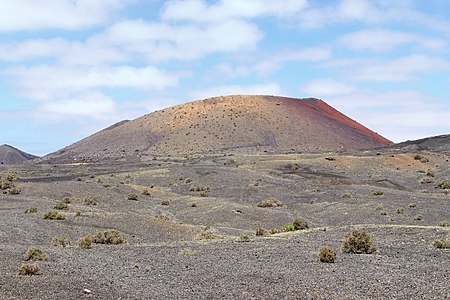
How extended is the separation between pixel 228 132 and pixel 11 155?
75401mm

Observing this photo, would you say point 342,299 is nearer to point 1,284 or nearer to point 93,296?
point 93,296

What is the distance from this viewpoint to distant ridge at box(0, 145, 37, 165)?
158413 millimetres

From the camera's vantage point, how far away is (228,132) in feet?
422

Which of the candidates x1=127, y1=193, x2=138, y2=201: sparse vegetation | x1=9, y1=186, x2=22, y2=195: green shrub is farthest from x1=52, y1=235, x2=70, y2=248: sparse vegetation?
x1=127, y1=193, x2=138, y2=201: sparse vegetation

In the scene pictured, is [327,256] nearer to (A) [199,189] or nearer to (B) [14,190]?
(B) [14,190]

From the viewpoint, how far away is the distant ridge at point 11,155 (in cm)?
15841

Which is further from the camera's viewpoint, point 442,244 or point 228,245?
point 228,245

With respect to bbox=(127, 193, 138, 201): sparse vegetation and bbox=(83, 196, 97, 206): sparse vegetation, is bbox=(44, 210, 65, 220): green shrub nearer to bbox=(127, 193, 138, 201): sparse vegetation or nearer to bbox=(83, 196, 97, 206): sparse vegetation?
bbox=(83, 196, 97, 206): sparse vegetation

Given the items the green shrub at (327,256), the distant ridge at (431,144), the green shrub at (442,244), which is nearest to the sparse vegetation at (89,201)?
the green shrub at (327,256)

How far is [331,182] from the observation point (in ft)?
169

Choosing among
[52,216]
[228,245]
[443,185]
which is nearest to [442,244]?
[228,245]

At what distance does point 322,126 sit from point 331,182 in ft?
303

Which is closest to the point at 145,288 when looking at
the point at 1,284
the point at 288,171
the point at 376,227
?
the point at 1,284

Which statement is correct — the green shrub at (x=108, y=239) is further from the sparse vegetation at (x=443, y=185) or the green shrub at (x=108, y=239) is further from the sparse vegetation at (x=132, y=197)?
the sparse vegetation at (x=443, y=185)
